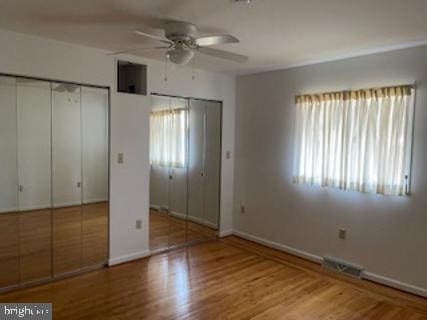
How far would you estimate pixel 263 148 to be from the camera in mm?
4570

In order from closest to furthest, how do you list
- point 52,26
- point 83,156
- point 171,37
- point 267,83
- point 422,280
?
point 171,37 < point 52,26 < point 422,280 < point 83,156 < point 267,83

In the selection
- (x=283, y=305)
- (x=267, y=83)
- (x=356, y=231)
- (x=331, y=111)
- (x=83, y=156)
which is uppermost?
(x=267, y=83)

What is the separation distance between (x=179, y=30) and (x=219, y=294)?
2.36m

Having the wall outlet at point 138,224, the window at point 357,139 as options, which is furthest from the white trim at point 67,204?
the window at point 357,139

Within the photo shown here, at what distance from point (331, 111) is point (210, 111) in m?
1.69

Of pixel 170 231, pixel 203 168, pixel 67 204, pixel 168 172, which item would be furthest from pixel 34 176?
pixel 203 168

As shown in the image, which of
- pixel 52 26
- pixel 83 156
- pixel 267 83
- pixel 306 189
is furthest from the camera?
pixel 267 83

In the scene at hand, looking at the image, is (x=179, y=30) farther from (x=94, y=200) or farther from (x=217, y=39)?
(x=94, y=200)

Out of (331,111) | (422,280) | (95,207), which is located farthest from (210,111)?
(422,280)

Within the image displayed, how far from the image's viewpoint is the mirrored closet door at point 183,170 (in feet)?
13.7

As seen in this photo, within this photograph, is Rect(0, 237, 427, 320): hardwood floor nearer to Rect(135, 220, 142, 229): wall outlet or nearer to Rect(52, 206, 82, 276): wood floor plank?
Rect(52, 206, 82, 276): wood floor plank

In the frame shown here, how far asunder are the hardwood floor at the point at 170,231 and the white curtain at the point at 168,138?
674 millimetres

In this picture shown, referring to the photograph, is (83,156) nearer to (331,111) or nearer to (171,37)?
(171,37)

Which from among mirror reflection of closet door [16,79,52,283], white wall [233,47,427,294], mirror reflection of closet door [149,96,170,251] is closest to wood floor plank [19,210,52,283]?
mirror reflection of closet door [16,79,52,283]
